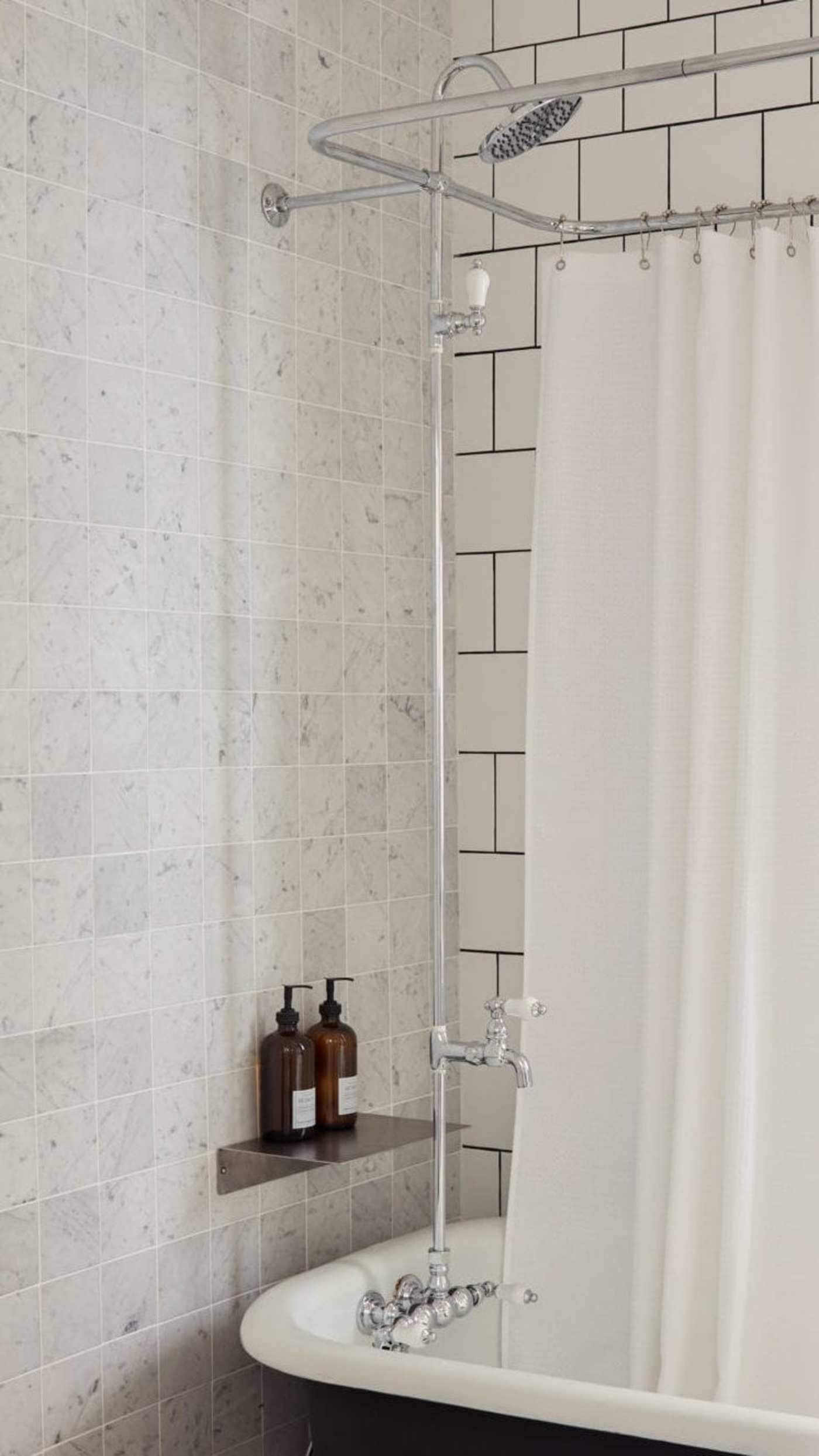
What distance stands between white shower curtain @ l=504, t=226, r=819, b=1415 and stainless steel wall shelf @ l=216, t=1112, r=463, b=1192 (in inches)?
11.5

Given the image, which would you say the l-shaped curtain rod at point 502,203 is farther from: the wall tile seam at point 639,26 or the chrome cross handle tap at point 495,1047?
the chrome cross handle tap at point 495,1047

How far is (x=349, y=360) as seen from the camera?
2674 millimetres

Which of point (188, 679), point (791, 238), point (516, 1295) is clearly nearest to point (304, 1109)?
point (516, 1295)

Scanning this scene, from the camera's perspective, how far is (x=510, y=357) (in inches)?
114

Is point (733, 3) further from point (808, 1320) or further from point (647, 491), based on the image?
point (808, 1320)

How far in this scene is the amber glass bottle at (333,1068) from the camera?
2.46 m

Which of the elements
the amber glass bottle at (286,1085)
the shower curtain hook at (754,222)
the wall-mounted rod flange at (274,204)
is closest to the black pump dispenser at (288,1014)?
the amber glass bottle at (286,1085)

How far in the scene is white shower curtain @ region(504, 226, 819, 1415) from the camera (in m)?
2.40

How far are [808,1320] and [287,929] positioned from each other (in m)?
0.91

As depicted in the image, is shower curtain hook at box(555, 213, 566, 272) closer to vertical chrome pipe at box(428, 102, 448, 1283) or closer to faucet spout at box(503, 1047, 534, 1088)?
vertical chrome pipe at box(428, 102, 448, 1283)

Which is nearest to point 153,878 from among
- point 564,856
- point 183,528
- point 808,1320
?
point 183,528

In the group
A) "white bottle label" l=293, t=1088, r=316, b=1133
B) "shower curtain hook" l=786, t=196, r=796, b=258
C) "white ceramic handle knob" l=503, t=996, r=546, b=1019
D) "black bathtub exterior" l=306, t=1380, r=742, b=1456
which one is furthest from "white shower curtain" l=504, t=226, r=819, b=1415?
"black bathtub exterior" l=306, t=1380, r=742, b=1456

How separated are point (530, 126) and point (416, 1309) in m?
1.56

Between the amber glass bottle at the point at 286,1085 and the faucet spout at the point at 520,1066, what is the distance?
0.96 ft
